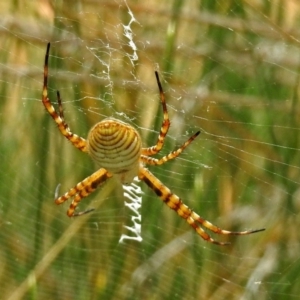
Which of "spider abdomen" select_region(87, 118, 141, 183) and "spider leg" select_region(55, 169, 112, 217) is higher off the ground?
"spider abdomen" select_region(87, 118, 141, 183)

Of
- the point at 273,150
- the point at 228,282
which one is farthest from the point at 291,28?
the point at 228,282

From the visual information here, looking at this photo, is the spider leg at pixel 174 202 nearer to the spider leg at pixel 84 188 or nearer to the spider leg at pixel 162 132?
the spider leg at pixel 84 188

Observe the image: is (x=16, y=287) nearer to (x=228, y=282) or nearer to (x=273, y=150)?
(x=228, y=282)

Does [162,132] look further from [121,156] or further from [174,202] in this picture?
[174,202]

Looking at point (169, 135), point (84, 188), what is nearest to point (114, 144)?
point (169, 135)

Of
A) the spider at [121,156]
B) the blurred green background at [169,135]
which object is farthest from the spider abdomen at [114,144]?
the blurred green background at [169,135]

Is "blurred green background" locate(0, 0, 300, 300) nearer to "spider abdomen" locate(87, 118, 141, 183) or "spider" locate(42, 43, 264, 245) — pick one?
"spider" locate(42, 43, 264, 245)

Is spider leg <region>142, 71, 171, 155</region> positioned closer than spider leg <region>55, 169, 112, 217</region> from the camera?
Yes

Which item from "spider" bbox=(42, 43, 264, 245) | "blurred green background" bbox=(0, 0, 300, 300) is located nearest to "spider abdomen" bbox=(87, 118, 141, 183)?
"spider" bbox=(42, 43, 264, 245)
